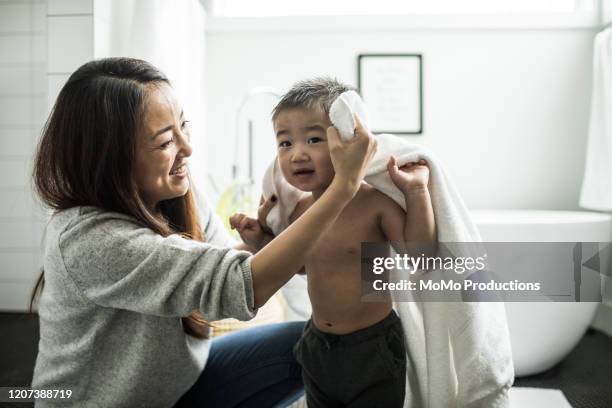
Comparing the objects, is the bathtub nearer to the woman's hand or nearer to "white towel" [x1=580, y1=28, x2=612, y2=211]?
"white towel" [x1=580, y1=28, x2=612, y2=211]

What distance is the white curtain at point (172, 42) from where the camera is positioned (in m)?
1.48

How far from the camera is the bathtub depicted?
1617mm

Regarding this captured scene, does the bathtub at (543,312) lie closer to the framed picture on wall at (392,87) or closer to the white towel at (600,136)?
the white towel at (600,136)

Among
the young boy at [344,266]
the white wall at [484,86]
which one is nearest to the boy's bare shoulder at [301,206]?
the young boy at [344,266]

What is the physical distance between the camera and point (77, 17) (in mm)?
1271

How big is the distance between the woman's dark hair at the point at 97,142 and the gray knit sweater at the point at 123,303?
0.03m

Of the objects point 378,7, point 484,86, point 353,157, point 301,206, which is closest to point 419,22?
point 378,7

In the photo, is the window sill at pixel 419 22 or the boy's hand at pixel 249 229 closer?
the boy's hand at pixel 249 229

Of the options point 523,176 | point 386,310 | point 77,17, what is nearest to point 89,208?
point 386,310

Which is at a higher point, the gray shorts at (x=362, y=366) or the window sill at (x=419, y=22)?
the window sill at (x=419, y=22)

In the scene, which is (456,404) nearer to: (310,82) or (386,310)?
(386,310)

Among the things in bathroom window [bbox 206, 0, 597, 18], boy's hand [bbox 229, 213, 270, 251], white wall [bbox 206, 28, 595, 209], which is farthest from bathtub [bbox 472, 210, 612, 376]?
bathroom window [bbox 206, 0, 597, 18]

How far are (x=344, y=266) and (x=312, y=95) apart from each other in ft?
1.16

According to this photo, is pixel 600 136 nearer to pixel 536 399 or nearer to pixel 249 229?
pixel 536 399
